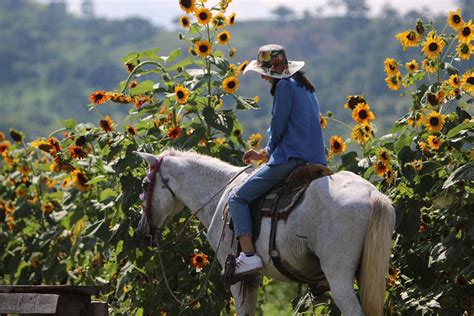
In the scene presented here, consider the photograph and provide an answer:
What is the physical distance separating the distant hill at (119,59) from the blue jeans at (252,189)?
11082 cm

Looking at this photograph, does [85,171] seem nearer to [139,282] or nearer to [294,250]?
[139,282]

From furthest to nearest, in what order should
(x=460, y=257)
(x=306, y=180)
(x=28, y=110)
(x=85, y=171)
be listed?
(x=28, y=110) → (x=85, y=171) → (x=460, y=257) → (x=306, y=180)

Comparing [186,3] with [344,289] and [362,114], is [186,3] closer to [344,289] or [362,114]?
[362,114]

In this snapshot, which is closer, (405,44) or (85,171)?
(405,44)

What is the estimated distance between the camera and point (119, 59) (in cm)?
16688

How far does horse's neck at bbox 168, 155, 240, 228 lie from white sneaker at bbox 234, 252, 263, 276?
2.17ft

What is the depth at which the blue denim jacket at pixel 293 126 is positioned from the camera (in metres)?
6.28

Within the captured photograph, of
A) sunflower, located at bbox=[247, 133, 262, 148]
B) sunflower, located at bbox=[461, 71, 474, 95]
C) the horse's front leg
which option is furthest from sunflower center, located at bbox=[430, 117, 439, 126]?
sunflower, located at bbox=[247, 133, 262, 148]

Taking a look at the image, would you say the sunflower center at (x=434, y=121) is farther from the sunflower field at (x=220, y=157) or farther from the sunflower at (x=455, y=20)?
the sunflower at (x=455, y=20)

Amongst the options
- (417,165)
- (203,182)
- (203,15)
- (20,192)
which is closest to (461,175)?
(417,165)

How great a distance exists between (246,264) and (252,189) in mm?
478

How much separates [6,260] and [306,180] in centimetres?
564

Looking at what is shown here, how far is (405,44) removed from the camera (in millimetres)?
7719

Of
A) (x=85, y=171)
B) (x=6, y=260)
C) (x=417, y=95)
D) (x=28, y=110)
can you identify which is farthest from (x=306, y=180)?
(x=28, y=110)
